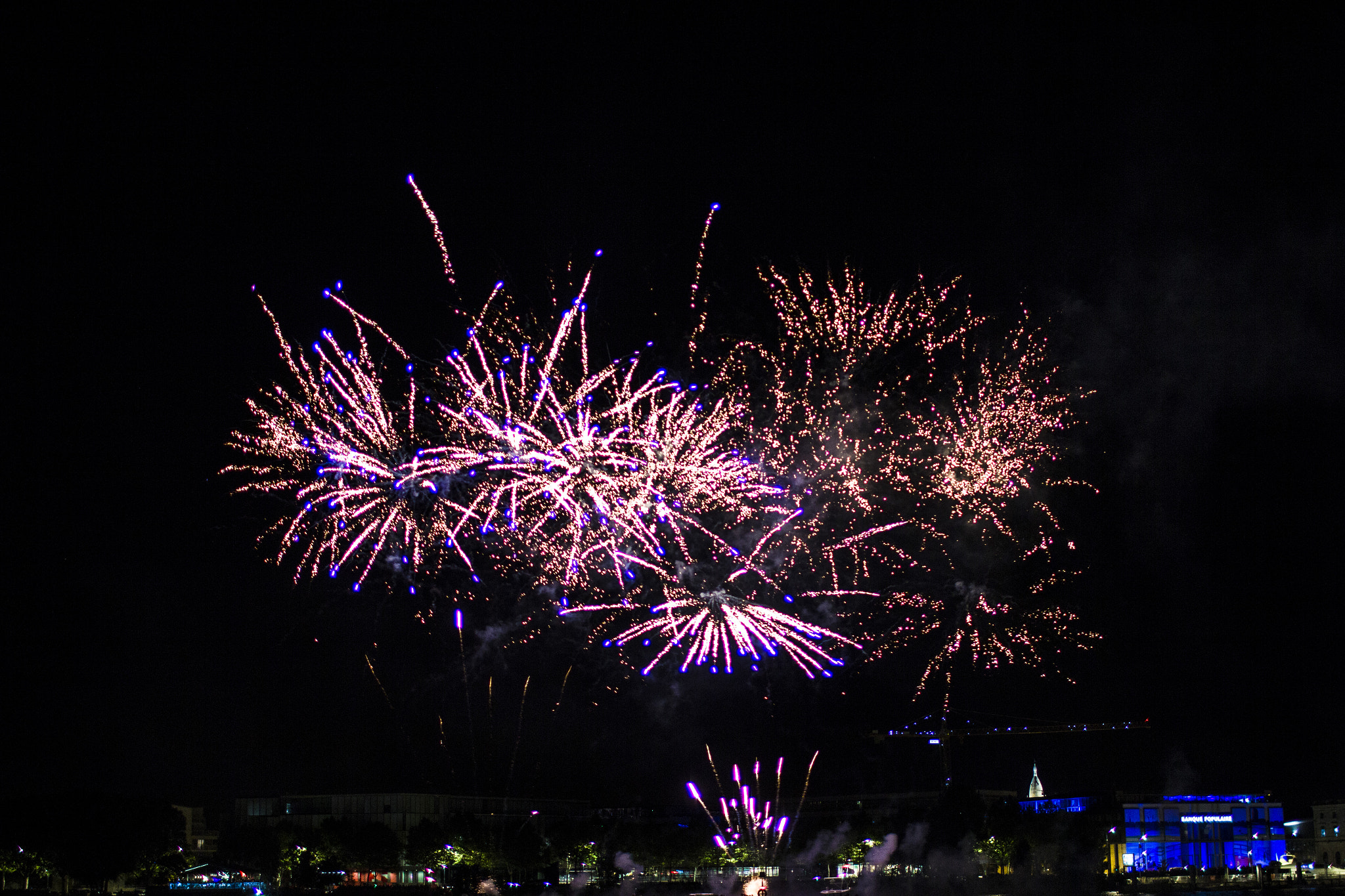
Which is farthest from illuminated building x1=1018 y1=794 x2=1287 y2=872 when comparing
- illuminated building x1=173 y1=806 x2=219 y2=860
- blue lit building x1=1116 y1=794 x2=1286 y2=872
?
illuminated building x1=173 y1=806 x2=219 y2=860

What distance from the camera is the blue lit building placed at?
3750 inches

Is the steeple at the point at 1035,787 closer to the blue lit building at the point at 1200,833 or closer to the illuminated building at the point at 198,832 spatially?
the blue lit building at the point at 1200,833

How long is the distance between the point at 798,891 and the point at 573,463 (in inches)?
1398

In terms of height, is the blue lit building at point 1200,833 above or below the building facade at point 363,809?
below

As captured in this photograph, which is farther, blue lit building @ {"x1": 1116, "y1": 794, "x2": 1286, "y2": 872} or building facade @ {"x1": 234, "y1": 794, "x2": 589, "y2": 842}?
blue lit building @ {"x1": 1116, "y1": 794, "x2": 1286, "y2": 872}

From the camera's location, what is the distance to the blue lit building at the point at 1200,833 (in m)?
95.2

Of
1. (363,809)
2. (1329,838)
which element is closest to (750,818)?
(363,809)

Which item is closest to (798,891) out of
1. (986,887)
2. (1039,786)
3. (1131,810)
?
(986,887)

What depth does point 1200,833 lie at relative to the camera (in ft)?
318

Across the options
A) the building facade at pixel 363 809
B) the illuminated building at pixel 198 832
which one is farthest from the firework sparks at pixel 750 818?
the illuminated building at pixel 198 832

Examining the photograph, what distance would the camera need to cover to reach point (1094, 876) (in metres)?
73.7

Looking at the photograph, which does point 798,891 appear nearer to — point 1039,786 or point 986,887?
point 986,887

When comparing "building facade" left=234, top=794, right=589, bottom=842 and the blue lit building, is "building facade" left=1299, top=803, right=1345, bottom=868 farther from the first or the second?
"building facade" left=234, top=794, right=589, bottom=842

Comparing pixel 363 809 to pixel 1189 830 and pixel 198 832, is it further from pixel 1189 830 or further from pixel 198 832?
pixel 1189 830
